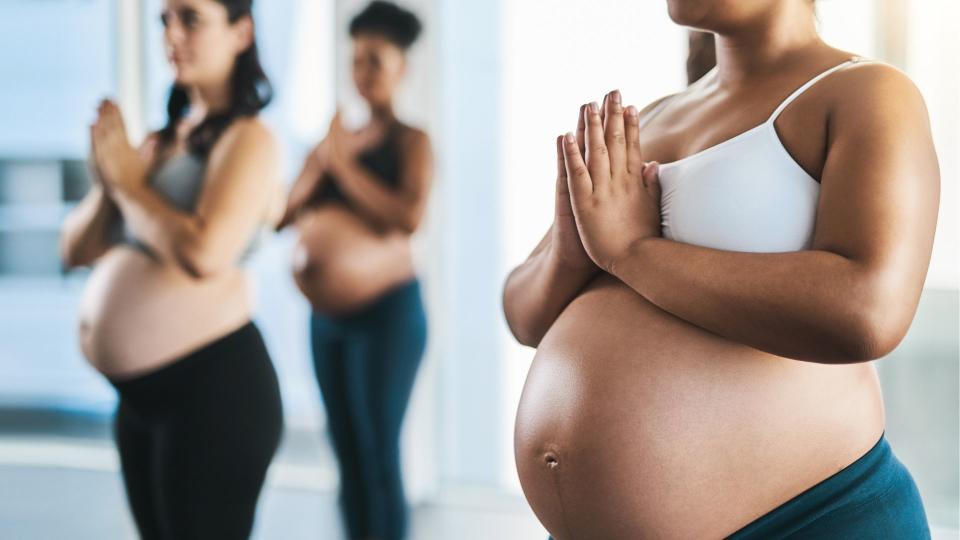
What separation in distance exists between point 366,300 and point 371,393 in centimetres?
25

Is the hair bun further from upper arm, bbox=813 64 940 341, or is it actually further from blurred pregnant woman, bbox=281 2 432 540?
upper arm, bbox=813 64 940 341

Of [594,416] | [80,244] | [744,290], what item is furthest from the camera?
[80,244]

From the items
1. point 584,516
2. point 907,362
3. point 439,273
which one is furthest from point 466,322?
point 584,516

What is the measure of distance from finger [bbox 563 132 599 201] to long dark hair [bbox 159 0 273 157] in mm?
948

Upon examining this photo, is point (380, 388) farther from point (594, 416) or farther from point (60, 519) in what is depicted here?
point (594, 416)

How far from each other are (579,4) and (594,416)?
2.15 meters

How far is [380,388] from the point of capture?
7.59 feet

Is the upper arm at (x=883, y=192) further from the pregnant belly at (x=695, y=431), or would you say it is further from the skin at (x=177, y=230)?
the skin at (x=177, y=230)

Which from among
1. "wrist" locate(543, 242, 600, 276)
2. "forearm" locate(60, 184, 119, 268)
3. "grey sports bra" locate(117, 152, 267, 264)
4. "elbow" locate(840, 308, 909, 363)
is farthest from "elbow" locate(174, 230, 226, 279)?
"elbow" locate(840, 308, 909, 363)

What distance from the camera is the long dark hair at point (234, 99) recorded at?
1.62m

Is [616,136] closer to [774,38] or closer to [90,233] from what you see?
[774,38]

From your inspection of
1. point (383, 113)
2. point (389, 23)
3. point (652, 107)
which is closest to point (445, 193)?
point (383, 113)

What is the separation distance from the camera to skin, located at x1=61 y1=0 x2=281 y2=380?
1.55 metres

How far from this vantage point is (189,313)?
159 cm
